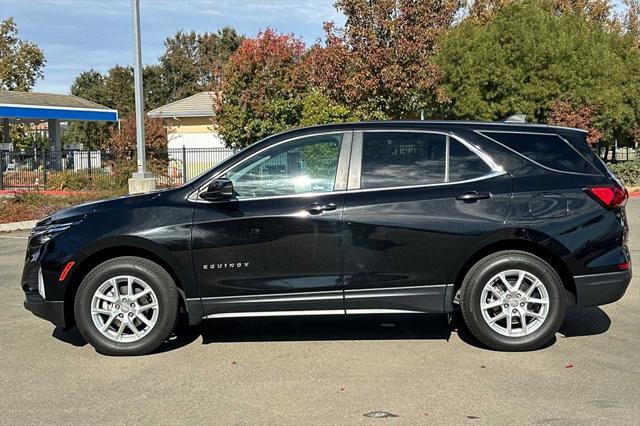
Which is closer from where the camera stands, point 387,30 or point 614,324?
point 614,324

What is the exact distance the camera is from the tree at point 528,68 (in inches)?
888

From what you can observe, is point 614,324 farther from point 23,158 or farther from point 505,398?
point 23,158

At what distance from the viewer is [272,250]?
17.4 feet

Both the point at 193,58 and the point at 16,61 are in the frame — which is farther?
the point at 193,58

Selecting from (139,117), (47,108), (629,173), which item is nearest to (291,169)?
(139,117)

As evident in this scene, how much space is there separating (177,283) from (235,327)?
3.69 feet

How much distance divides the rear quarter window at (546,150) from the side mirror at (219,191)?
2180 mm

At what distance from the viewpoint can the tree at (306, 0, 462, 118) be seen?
19812mm

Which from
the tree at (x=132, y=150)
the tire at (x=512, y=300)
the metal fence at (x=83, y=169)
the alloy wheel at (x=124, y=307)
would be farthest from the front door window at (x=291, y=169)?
the tree at (x=132, y=150)

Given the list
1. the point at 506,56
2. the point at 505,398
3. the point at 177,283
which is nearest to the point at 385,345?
the point at 505,398

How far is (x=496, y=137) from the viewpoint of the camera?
561 cm

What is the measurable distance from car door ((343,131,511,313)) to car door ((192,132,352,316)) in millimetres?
137

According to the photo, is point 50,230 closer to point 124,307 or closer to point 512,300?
point 124,307

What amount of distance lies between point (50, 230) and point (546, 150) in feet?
13.8
